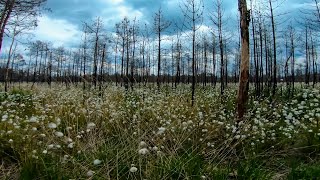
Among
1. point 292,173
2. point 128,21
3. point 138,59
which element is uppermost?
point 128,21

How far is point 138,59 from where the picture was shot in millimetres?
47500

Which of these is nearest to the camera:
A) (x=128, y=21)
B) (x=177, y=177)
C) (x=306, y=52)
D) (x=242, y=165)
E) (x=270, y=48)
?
(x=177, y=177)

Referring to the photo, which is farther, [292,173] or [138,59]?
[138,59]

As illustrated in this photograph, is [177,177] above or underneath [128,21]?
underneath

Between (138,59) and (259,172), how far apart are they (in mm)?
43261

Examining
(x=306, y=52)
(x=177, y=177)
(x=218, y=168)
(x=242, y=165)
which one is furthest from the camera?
(x=306, y=52)

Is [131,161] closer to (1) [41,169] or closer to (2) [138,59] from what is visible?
(1) [41,169]

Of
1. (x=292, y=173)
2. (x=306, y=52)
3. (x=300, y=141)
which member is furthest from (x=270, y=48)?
(x=292, y=173)

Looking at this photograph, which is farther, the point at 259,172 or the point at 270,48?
the point at 270,48

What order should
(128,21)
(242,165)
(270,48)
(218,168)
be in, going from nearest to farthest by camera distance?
(218,168) < (242,165) < (270,48) < (128,21)

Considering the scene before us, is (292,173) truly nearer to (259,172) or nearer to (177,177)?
(259,172)

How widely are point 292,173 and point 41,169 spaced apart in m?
Result: 3.61

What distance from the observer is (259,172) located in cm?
475

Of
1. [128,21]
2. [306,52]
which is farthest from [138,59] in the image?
[306,52]
